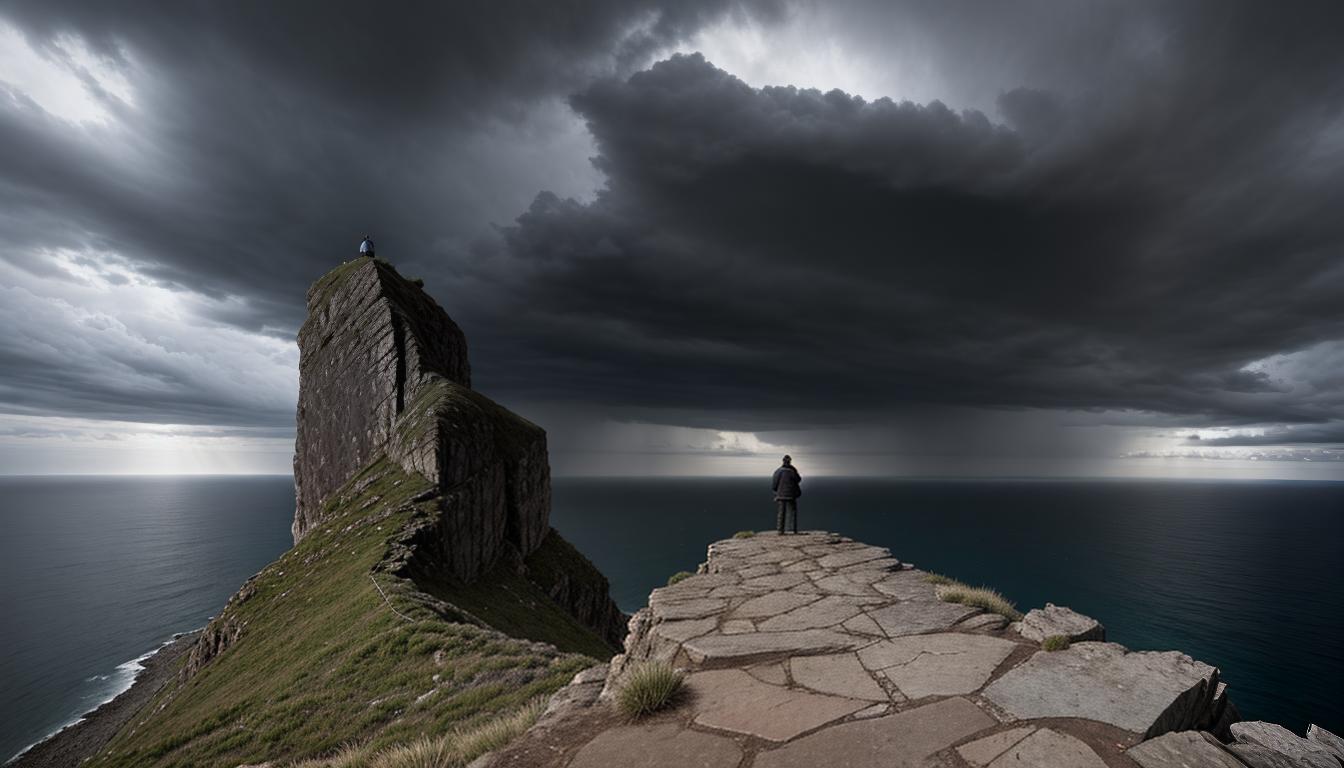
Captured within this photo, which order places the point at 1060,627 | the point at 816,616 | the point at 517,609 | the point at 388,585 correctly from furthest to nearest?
the point at 517,609 → the point at 388,585 → the point at 816,616 → the point at 1060,627

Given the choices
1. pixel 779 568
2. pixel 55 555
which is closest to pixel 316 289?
pixel 779 568

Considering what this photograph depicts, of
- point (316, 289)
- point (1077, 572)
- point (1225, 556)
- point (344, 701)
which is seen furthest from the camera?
point (1225, 556)

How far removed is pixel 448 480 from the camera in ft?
105

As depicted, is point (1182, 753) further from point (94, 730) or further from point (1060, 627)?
point (94, 730)

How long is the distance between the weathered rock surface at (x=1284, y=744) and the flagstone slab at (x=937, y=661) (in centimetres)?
186

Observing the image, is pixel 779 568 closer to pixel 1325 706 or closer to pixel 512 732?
pixel 512 732

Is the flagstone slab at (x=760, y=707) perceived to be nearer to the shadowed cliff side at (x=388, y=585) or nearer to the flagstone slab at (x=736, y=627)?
the flagstone slab at (x=736, y=627)

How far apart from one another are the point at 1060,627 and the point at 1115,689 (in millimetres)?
1736

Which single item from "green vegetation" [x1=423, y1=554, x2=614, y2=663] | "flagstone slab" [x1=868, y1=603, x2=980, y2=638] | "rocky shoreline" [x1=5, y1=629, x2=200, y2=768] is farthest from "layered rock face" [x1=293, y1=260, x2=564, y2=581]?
"flagstone slab" [x1=868, y1=603, x2=980, y2=638]

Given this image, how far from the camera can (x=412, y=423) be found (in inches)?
1460

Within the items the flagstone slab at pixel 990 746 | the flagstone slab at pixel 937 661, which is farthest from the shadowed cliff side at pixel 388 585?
the flagstone slab at pixel 990 746

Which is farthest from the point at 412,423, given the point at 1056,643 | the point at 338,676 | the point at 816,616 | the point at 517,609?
the point at 1056,643

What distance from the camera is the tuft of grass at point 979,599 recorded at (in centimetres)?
805

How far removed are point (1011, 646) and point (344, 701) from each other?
44.9ft
